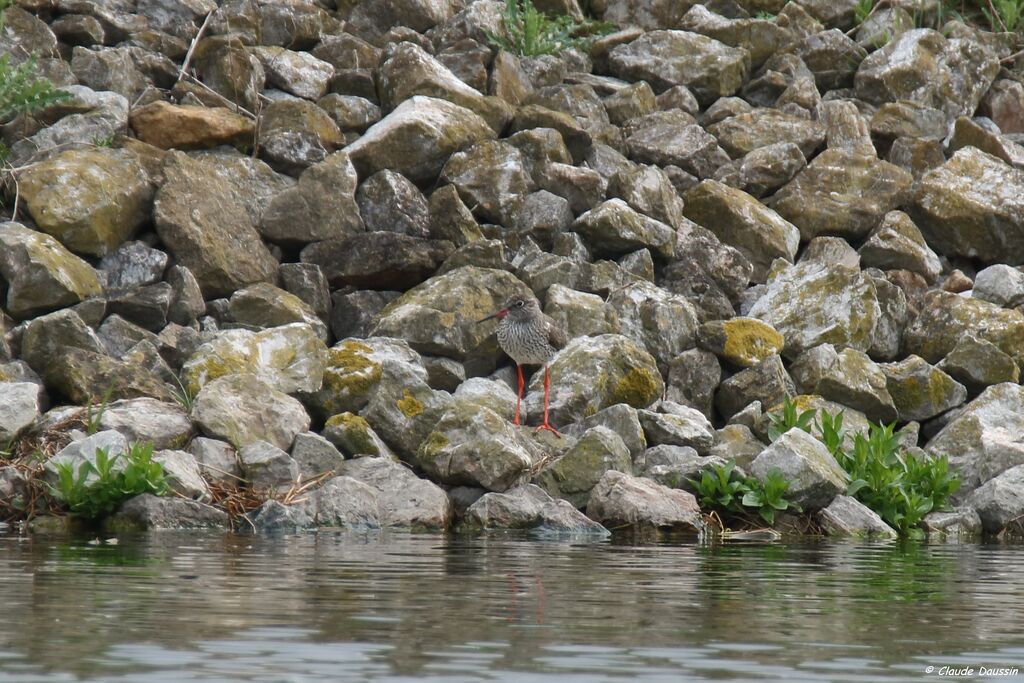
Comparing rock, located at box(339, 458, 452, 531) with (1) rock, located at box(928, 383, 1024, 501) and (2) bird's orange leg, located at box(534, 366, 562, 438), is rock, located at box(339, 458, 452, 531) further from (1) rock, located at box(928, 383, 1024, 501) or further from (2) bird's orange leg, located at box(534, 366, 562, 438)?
(1) rock, located at box(928, 383, 1024, 501)

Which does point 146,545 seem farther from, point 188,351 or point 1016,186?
point 1016,186

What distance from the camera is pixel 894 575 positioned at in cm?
711

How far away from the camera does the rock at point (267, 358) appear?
1127 centimetres

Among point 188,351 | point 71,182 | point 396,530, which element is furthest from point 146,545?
point 71,182

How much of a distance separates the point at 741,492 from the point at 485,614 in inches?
215

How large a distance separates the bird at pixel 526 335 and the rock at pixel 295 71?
4545mm

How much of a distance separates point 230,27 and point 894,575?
11.5 meters

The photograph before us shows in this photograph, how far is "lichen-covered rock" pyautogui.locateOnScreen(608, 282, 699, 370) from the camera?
13133mm

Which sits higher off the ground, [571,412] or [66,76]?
[66,76]

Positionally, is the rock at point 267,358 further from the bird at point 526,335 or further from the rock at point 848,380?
the rock at point 848,380

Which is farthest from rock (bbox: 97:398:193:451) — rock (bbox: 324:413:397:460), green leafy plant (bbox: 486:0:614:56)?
green leafy plant (bbox: 486:0:614:56)

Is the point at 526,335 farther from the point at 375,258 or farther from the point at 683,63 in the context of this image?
the point at 683,63

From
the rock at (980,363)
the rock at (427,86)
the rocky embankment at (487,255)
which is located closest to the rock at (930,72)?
the rocky embankment at (487,255)

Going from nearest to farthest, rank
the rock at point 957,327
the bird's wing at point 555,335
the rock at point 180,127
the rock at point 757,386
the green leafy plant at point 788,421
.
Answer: the green leafy plant at point 788,421 → the bird's wing at point 555,335 → the rock at point 757,386 → the rock at point 957,327 → the rock at point 180,127
